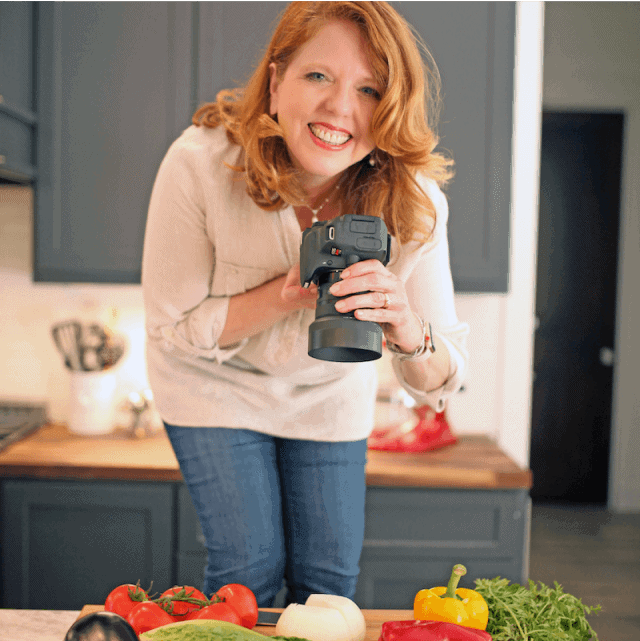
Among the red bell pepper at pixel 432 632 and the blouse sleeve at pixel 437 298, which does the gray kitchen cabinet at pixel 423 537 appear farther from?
the red bell pepper at pixel 432 632

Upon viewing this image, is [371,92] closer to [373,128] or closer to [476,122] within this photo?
[373,128]

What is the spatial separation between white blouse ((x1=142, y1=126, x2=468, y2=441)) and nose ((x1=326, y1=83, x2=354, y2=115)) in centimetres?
→ 20

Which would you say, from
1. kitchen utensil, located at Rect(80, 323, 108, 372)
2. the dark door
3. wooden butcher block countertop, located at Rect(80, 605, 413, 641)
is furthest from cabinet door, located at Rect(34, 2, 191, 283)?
the dark door

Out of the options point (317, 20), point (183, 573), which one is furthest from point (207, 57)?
point (183, 573)

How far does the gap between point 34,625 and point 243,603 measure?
1.21 ft

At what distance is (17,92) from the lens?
6.08 ft

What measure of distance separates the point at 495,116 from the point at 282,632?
1.58m

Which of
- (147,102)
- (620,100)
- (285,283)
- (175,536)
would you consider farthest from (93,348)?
(620,100)

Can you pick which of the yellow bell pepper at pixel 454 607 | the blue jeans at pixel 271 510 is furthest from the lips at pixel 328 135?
the yellow bell pepper at pixel 454 607

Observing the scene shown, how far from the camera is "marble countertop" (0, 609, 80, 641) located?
3.08 ft

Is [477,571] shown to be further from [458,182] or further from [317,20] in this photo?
[317,20]

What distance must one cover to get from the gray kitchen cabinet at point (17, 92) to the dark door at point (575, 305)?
268 centimetres

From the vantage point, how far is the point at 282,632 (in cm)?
81

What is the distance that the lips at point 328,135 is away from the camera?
1.00m
